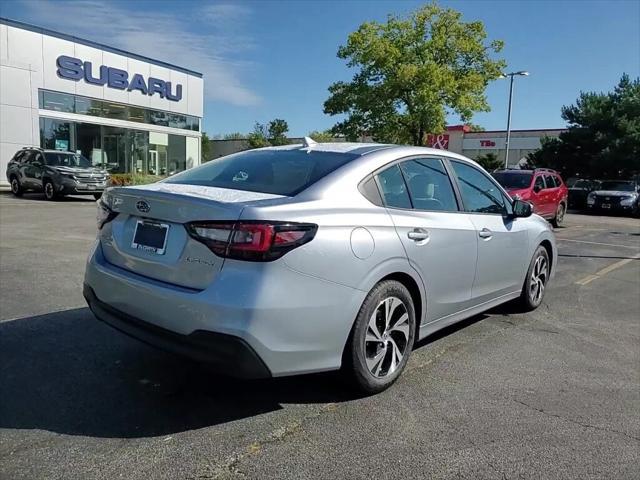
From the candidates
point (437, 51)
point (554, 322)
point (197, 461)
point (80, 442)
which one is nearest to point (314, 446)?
point (197, 461)

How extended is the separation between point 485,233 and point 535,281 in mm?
1597

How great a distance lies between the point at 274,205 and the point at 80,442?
160 centimetres

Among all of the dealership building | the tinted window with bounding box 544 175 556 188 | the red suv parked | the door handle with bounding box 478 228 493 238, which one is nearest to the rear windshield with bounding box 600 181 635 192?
the red suv parked

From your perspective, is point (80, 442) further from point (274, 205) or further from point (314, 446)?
point (274, 205)

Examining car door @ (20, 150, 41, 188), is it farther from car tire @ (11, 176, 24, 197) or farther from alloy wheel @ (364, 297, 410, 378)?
alloy wheel @ (364, 297, 410, 378)

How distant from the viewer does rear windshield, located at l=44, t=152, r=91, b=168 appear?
1856 cm

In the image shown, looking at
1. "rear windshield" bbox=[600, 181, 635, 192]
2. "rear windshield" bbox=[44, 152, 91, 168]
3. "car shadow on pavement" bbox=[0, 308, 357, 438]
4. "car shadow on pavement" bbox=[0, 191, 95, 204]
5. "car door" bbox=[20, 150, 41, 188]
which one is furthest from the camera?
"rear windshield" bbox=[600, 181, 635, 192]

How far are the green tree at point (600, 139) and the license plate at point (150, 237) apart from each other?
35.5 m

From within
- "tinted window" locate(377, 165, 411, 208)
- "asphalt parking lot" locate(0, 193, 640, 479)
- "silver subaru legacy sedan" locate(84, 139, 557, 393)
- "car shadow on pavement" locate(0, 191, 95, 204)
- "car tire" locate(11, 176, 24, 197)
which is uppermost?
"tinted window" locate(377, 165, 411, 208)

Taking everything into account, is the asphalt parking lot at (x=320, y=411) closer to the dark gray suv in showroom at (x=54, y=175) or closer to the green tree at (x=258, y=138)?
the dark gray suv in showroom at (x=54, y=175)

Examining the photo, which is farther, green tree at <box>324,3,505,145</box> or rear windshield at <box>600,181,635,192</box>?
green tree at <box>324,3,505,145</box>

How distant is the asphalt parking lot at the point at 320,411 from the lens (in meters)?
2.73

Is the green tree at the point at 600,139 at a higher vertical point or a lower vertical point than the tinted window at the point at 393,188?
higher

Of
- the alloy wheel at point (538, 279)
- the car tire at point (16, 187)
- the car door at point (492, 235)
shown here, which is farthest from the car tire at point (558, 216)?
the car tire at point (16, 187)
